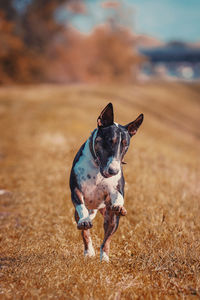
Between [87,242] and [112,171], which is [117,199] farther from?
[87,242]

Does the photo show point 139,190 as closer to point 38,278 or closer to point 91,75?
point 38,278

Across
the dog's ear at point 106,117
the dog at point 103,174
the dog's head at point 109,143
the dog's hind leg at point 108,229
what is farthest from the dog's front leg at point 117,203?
the dog's ear at point 106,117

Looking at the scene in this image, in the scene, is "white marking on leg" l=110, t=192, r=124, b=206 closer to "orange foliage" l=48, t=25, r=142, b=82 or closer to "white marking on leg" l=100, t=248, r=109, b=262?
"white marking on leg" l=100, t=248, r=109, b=262

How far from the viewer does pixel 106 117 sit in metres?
3.57

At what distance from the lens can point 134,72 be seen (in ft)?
185

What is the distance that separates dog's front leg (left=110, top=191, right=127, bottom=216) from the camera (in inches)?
140

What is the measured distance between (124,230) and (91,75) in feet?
149

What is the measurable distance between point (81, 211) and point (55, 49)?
135 feet

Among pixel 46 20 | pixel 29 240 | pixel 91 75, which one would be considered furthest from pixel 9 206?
pixel 91 75

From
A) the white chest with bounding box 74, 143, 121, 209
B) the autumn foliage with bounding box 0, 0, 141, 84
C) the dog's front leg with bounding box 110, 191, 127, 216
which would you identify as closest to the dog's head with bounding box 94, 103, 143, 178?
the white chest with bounding box 74, 143, 121, 209

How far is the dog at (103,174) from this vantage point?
3.44 m

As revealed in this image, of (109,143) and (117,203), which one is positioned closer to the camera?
(109,143)

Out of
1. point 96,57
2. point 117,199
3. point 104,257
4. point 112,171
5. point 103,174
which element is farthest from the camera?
point 96,57

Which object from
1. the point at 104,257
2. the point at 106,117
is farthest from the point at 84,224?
the point at 106,117
